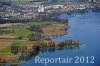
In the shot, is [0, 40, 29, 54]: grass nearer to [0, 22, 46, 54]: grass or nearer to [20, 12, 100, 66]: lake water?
[0, 22, 46, 54]: grass

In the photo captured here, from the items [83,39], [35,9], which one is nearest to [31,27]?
[35,9]

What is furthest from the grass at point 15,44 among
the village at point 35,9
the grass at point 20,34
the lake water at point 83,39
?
the village at point 35,9

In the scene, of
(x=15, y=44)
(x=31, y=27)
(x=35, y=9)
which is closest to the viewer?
(x=15, y=44)

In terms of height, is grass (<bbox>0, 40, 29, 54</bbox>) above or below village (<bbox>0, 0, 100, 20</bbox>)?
below

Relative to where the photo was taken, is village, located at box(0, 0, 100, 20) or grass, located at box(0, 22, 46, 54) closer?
grass, located at box(0, 22, 46, 54)

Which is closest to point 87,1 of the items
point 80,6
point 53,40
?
point 80,6

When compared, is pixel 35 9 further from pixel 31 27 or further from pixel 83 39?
pixel 83 39

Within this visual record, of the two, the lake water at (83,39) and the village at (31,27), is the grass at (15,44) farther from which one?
the lake water at (83,39)

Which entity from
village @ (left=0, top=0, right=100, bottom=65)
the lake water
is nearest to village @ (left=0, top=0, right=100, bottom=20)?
village @ (left=0, top=0, right=100, bottom=65)

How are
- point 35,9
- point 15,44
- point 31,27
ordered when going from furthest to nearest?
point 35,9
point 31,27
point 15,44
